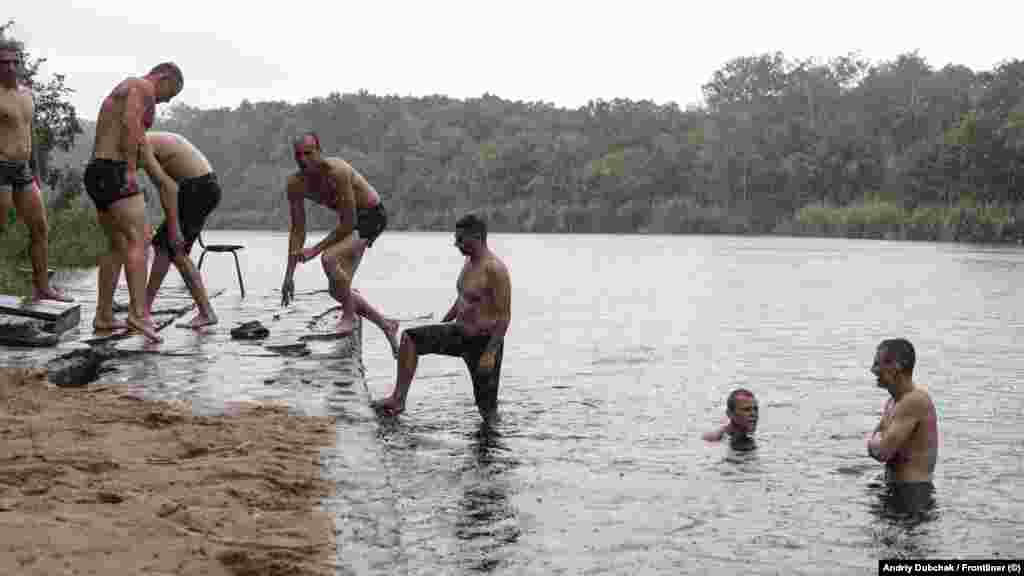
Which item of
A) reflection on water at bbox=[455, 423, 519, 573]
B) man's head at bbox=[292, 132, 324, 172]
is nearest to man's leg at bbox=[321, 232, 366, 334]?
man's head at bbox=[292, 132, 324, 172]

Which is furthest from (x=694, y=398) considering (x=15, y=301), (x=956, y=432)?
(x=15, y=301)

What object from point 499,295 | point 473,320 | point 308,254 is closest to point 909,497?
point 499,295

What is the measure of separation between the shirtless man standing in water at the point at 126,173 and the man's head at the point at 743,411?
3.88 m

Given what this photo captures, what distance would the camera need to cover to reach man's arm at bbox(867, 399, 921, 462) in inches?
251

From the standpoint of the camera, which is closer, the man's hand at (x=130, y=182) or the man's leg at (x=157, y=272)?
the man's hand at (x=130, y=182)

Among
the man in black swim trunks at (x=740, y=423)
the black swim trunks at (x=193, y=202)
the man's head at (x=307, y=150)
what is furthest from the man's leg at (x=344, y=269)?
the man in black swim trunks at (x=740, y=423)

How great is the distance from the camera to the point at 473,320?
7.54m

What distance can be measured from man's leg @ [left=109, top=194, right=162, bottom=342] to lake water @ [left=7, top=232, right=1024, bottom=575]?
0.46m

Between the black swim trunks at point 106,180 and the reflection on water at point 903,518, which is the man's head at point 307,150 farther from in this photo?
the reflection on water at point 903,518

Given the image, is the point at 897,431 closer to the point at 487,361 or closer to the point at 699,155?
the point at 487,361

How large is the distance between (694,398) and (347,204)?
131 inches

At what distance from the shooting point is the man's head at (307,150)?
353 inches

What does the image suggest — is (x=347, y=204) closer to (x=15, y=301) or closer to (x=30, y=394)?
(x=15, y=301)

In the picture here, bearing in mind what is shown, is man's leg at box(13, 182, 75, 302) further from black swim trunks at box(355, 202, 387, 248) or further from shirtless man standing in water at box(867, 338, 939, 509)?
shirtless man standing in water at box(867, 338, 939, 509)
